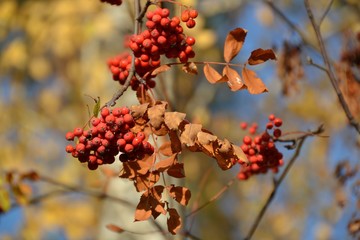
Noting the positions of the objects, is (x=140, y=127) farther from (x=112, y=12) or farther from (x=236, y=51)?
(x=112, y=12)

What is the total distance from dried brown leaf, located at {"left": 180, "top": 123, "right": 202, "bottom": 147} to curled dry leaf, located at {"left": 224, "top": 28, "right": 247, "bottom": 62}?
168 millimetres

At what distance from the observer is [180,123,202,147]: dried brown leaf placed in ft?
3.15

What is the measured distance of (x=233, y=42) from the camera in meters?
1.08

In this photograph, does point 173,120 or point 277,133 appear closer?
point 173,120

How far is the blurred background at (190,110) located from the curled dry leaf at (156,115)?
0.84 metres

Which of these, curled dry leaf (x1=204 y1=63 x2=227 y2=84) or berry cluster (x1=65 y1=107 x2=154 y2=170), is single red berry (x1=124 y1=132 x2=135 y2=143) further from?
curled dry leaf (x1=204 y1=63 x2=227 y2=84)

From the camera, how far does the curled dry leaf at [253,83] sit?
103cm

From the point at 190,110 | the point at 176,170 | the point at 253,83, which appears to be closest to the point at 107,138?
the point at 176,170

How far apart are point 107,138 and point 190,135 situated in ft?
0.43

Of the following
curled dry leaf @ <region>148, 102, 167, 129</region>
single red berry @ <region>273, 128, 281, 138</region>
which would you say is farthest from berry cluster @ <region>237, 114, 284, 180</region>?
curled dry leaf @ <region>148, 102, 167, 129</region>

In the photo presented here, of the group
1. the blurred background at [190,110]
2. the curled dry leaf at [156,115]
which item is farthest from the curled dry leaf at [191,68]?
the blurred background at [190,110]

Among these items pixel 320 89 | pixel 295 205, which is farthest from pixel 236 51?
pixel 295 205

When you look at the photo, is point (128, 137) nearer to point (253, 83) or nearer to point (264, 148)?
point (253, 83)

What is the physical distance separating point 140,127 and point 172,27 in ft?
0.59
